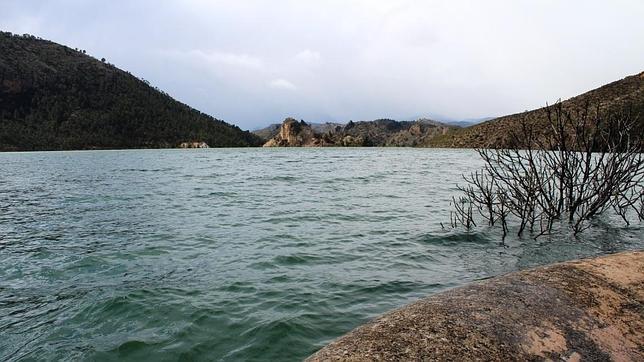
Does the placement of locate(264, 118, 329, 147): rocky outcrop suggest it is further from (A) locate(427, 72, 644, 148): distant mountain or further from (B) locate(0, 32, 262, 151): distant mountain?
(A) locate(427, 72, 644, 148): distant mountain

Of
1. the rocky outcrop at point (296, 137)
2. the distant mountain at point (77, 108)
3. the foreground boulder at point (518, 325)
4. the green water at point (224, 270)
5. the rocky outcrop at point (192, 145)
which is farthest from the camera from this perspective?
the rocky outcrop at point (296, 137)

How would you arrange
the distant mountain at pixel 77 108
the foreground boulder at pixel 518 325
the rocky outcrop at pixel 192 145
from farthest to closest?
1. the rocky outcrop at pixel 192 145
2. the distant mountain at pixel 77 108
3. the foreground boulder at pixel 518 325

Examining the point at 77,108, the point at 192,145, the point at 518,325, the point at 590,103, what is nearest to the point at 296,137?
the point at 192,145

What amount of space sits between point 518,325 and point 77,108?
147229 mm

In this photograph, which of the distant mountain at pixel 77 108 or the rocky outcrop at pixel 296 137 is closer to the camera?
the distant mountain at pixel 77 108

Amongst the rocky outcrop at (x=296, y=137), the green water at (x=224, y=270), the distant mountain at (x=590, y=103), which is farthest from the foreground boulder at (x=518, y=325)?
the rocky outcrop at (x=296, y=137)

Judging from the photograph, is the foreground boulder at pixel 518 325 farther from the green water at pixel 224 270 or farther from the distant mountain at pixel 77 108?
the distant mountain at pixel 77 108

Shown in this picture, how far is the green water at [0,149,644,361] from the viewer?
618 cm

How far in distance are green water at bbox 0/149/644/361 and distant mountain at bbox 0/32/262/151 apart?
383ft

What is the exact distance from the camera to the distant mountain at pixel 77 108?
393 ft

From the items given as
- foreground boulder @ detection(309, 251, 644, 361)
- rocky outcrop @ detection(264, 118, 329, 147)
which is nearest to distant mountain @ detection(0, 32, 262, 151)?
rocky outcrop @ detection(264, 118, 329, 147)

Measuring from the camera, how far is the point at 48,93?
12762 centimetres

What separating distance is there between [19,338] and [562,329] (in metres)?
6.89

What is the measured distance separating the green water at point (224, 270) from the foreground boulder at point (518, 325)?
3120mm
